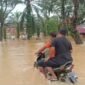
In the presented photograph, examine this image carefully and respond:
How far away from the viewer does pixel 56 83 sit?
873 centimetres

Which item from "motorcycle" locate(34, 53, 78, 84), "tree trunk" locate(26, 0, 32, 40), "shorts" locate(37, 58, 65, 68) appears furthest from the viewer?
"tree trunk" locate(26, 0, 32, 40)

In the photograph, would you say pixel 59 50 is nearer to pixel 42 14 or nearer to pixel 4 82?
pixel 4 82

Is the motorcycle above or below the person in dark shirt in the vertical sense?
below

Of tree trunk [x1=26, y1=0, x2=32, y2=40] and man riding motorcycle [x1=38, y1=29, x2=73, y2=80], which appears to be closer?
man riding motorcycle [x1=38, y1=29, x2=73, y2=80]

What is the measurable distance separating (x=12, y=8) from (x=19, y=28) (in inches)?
136

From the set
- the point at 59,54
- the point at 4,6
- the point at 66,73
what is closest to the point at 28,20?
the point at 4,6

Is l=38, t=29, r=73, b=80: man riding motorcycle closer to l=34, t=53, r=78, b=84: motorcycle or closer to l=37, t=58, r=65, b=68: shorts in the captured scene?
l=37, t=58, r=65, b=68: shorts

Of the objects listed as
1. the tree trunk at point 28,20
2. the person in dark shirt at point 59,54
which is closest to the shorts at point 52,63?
the person in dark shirt at point 59,54

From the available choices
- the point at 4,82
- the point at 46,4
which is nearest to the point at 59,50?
the point at 4,82

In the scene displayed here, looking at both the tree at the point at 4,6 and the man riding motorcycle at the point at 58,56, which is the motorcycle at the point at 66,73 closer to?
the man riding motorcycle at the point at 58,56

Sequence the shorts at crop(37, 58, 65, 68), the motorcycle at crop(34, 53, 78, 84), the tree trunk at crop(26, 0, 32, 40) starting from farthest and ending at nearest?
1. the tree trunk at crop(26, 0, 32, 40)
2. the shorts at crop(37, 58, 65, 68)
3. the motorcycle at crop(34, 53, 78, 84)

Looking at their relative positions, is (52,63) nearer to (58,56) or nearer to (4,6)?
(58,56)

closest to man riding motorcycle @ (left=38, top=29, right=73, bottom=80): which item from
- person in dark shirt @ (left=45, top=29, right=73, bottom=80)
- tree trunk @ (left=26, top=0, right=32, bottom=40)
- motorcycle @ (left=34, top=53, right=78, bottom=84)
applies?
person in dark shirt @ (left=45, top=29, right=73, bottom=80)

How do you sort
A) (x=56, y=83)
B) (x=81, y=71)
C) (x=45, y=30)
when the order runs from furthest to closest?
(x=45, y=30) < (x=81, y=71) < (x=56, y=83)
